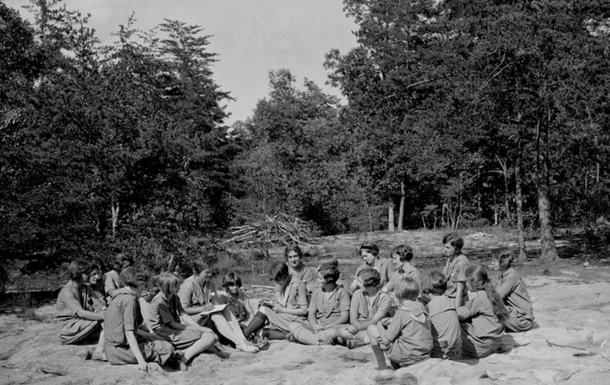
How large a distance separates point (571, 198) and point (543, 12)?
1332 centimetres

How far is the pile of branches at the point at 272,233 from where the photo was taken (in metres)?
20.2

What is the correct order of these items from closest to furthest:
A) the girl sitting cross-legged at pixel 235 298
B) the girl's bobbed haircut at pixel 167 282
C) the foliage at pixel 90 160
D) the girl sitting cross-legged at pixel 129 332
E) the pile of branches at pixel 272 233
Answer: the girl sitting cross-legged at pixel 129 332
the girl's bobbed haircut at pixel 167 282
the girl sitting cross-legged at pixel 235 298
the foliage at pixel 90 160
the pile of branches at pixel 272 233

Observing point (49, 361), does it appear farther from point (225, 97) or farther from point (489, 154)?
point (225, 97)

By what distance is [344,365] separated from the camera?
21.0ft

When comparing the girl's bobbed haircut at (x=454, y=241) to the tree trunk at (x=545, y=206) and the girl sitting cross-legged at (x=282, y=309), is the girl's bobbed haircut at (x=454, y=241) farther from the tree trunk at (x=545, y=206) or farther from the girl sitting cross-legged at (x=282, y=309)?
the tree trunk at (x=545, y=206)

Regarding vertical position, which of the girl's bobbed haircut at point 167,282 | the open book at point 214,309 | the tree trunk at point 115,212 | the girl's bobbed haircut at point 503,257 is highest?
the tree trunk at point 115,212

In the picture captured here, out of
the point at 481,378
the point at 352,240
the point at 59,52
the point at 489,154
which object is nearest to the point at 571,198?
the point at 489,154

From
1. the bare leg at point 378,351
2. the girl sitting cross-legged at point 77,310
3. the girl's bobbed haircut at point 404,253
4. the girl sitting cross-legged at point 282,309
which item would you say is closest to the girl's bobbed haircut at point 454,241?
the girl's bobbed haircut at point 404,253

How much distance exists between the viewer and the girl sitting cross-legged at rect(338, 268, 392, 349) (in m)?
6.87

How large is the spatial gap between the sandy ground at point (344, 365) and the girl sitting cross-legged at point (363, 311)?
0.16 meters

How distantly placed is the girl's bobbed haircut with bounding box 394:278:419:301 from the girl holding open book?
2375 mm

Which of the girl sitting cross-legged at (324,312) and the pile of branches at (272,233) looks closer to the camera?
the girl sitting cross-legged at (324,312)

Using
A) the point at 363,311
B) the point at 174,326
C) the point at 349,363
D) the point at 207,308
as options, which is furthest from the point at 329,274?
the point at 174,326

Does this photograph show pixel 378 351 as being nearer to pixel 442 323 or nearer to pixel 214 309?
pixel 442 323
